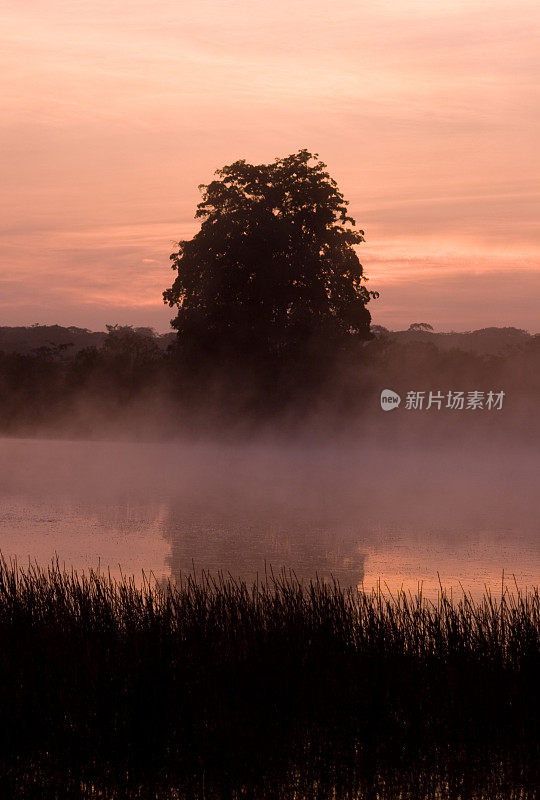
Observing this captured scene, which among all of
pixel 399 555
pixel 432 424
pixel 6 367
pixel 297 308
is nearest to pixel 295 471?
pixel 297 308

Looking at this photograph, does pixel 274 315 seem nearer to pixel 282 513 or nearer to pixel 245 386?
pixel 245 386

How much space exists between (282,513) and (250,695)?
2064cm

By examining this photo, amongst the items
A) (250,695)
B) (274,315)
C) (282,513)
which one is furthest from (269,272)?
(250,695)

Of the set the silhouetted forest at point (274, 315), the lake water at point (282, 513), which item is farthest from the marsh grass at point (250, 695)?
the silhouetted forest at point (274, 315)

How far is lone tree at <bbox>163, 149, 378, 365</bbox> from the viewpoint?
50.7m

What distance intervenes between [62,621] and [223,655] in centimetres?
196

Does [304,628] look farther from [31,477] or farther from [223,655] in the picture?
[31,477]

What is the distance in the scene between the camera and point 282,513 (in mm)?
30203

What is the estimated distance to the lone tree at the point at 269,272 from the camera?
1996 inches

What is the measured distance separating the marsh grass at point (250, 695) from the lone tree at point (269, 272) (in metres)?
38.7

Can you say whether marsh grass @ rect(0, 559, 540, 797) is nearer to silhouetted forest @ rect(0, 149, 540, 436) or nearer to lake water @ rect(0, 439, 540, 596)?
lake water @ rect(0, 439, 540, 596)

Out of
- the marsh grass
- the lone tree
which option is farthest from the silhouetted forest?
the marsh grass

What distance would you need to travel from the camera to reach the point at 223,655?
1032cm

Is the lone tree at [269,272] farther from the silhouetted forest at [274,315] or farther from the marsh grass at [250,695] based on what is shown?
the marsh grass at [250,695]
